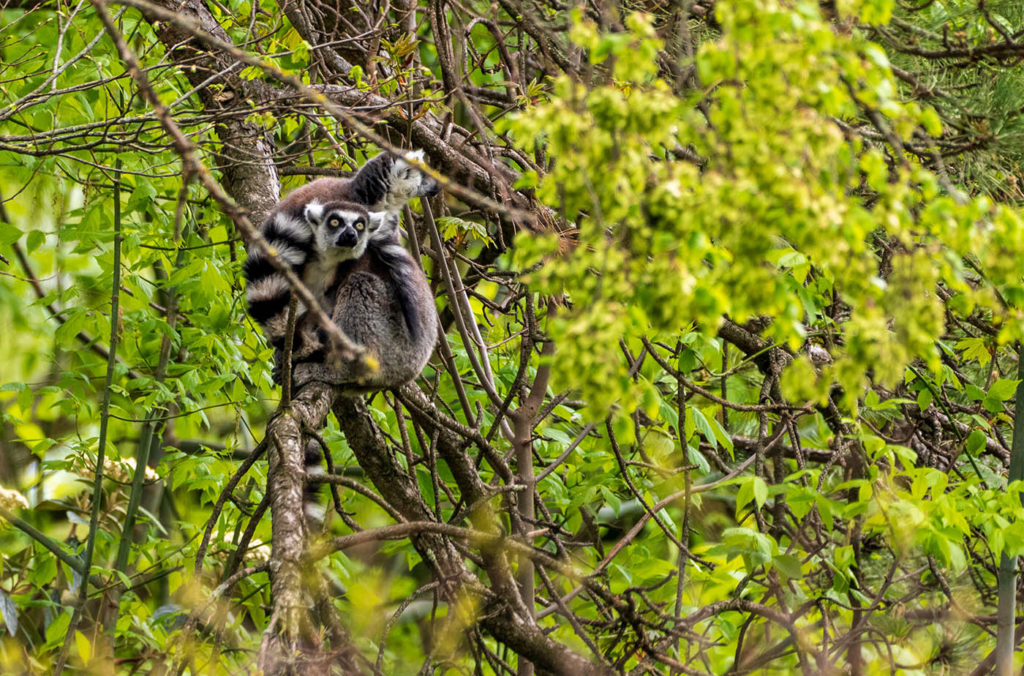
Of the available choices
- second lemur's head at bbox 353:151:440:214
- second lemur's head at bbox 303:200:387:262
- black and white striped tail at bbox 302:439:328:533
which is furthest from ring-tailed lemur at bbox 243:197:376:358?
black and white striped tail at bbox 302:439:328:533

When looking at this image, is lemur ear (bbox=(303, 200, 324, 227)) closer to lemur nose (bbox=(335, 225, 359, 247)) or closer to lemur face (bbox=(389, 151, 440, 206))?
lemur nose (bbox=(335, 225, 359, 247))

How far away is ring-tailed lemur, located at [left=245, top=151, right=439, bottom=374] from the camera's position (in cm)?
405

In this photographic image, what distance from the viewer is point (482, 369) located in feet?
14.4

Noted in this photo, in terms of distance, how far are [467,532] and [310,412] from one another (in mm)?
1004

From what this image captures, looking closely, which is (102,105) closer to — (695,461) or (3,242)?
(3,242)

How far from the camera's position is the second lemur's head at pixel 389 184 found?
4.14m

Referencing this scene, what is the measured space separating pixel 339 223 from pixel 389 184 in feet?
0.96

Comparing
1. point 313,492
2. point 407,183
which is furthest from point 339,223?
point 313,492

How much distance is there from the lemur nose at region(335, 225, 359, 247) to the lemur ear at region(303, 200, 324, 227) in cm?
13

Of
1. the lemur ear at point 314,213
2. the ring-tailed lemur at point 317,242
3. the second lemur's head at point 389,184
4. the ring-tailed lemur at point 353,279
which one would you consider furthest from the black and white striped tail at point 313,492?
the second lemur's head at point 389,184

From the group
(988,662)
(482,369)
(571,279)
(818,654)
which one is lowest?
(988,662)

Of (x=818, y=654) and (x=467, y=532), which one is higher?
(x=467, y=532)

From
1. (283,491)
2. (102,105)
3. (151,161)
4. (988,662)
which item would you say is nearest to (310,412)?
(283,491)

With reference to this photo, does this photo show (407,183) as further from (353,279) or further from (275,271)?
(275,271)
